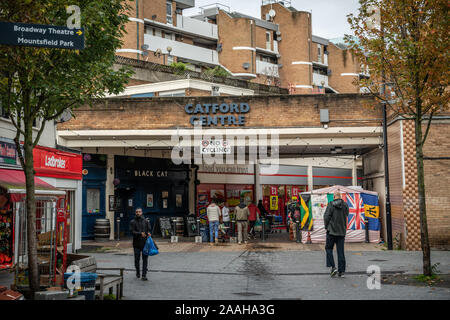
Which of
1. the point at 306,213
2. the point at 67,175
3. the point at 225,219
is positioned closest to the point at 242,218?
the point at 225,219

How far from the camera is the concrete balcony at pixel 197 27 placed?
47.2 m

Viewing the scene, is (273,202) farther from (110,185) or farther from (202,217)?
(110,185)

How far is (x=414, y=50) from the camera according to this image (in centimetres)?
1119

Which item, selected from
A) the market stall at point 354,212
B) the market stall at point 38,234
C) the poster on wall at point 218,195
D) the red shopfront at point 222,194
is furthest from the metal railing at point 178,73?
the market stall at point 38,234

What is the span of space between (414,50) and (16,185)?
9333 mm

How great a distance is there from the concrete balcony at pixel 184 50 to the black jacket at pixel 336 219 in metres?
34.5

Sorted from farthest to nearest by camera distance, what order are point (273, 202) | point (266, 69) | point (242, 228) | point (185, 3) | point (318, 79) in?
point (318, 79)
point (266, 69)
point (185, 3)
point (273, 202)
point (242, 228)

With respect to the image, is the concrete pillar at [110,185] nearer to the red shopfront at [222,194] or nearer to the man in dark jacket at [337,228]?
the red shopfront at [222,194]

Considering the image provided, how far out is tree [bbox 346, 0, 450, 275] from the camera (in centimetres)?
1112

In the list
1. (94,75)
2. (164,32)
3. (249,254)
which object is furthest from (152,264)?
(164,32)

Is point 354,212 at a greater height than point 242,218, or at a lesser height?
greater

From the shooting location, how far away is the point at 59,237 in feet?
31.6

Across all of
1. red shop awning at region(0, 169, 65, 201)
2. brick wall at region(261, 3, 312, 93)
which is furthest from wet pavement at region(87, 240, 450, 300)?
brick wall at region(261, 3, 312, 93)

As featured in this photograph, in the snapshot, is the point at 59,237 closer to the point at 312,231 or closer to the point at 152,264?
the point at 152,264
